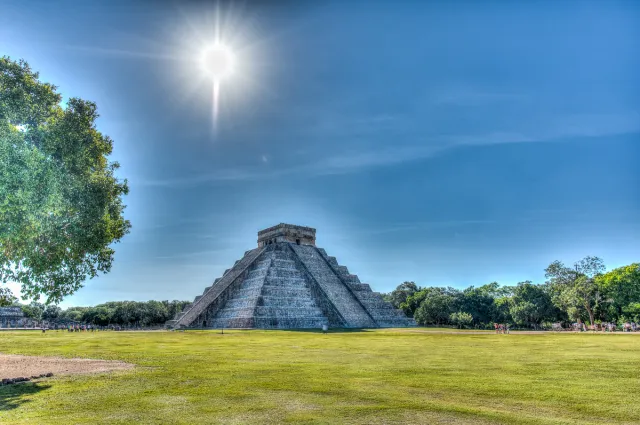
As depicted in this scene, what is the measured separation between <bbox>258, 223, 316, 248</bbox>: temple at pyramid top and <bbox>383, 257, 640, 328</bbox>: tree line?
897 inches

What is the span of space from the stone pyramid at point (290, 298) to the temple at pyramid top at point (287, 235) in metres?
0.15

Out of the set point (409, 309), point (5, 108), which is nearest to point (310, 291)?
point (409, 309)

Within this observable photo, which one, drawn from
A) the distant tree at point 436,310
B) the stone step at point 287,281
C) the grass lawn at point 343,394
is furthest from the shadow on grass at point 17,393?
the distant tree at point 436,310

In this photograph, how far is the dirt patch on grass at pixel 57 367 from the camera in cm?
1228

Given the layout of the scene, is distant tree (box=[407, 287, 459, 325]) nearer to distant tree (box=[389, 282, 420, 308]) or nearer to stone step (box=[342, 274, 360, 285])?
stone step (box=[342, 274, 360, 285])

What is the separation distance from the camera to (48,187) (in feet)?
42.9


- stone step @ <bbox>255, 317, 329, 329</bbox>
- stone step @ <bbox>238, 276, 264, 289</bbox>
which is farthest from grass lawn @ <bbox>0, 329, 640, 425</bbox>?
stone step @ <bbox>238, 276, 264, 289</bbox>

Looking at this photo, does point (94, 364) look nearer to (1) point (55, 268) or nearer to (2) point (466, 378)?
(1) point (55, 268)

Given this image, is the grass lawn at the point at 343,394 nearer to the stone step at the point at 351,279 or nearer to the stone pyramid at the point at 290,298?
the stone pyramid at the point at 290,298

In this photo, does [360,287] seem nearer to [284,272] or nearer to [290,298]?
[284,272]

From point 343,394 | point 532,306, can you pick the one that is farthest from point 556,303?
point 343,394

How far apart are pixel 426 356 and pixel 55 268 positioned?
13.6m

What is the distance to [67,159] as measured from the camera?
13.8 meters

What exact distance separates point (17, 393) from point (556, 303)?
70.4 metres
